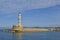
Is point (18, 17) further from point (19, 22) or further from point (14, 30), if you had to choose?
point (14, 30)

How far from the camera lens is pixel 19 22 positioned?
83688mm

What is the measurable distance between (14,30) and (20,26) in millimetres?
4299

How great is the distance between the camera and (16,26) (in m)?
87.3

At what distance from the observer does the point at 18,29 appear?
85750 millimetres

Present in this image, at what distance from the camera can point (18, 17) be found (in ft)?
275

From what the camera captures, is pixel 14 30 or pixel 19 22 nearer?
pixel 19 22

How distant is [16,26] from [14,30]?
8.49ft

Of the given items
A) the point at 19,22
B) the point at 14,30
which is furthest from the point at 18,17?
the point at 14,30

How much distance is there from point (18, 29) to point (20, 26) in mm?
1426

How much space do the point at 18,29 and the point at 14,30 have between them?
3.81 metres

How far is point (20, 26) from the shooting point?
86.1 metres

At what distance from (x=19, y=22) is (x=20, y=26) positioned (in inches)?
113

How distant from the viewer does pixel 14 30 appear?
89.1 m
